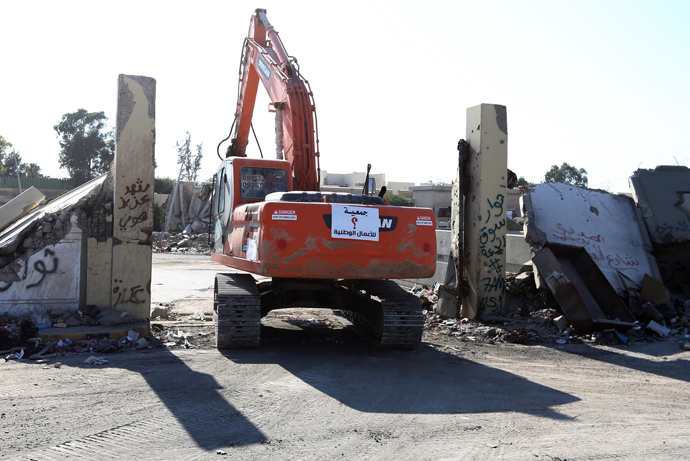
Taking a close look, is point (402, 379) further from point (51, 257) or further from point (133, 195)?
point (51, 257)

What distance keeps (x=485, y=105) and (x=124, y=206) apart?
6228 mm

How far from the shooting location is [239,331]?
7.66 m

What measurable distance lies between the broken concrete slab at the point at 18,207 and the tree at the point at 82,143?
5060 cm

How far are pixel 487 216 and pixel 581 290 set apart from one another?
198cm

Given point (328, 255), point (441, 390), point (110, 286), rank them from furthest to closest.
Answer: point (110, 286) < point (328, 255) < point (441, 390)

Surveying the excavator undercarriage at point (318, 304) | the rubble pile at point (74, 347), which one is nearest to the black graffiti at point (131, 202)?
the excavator undercarriage at point (318, 304)

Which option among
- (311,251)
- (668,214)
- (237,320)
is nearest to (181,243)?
(668,214)

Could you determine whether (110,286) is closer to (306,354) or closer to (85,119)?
(306,354)

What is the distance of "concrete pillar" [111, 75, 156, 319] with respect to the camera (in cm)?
849

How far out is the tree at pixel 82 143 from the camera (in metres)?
57.8

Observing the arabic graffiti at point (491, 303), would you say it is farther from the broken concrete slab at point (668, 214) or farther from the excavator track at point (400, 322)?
the broken concrete slab at point (668, 214)

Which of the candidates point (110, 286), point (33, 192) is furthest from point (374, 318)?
point (33, 192)

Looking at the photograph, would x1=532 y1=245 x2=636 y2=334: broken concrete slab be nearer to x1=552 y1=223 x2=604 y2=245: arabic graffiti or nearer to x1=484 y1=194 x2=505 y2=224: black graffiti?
x1=552 y1=223 x2=604 y2=245: arabic graffiti

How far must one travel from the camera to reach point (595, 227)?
1111 centimetres
